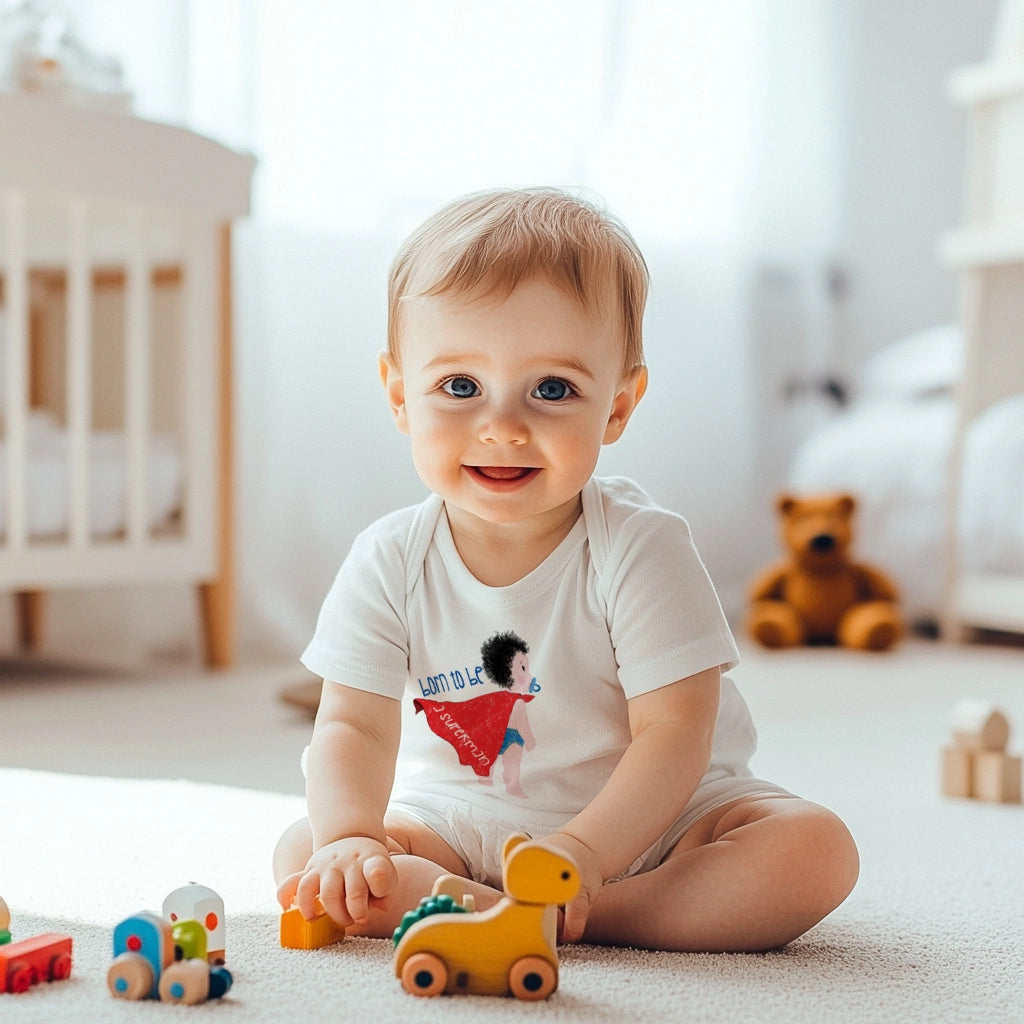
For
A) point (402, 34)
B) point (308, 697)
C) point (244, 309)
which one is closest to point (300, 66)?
point (402, 34)

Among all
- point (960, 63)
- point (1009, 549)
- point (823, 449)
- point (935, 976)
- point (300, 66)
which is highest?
point (960, 63)

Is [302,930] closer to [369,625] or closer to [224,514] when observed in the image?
[369,625]

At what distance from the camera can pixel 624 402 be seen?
2.81 ft

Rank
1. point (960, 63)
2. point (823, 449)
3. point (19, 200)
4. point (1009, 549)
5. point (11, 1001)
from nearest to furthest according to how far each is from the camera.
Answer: point (11, 1001)
point (19, 200)
point (1009, 549)
point (823, 449)
point (960, 63)

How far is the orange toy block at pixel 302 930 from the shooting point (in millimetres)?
727

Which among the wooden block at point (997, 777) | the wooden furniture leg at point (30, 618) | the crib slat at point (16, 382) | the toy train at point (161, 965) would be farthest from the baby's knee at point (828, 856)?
the wooden furniture leg at point (30, 618)

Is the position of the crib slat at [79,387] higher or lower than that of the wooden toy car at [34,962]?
higher

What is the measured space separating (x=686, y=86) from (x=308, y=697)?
5.71ft

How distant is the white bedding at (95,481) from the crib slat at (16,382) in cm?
4

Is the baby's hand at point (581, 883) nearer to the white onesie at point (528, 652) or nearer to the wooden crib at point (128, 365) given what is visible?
the white onesie at point (528, 652)

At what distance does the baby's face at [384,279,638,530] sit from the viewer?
30.3 inches

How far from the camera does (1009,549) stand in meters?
2.37

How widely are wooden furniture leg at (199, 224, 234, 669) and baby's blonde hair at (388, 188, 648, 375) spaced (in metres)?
1.16

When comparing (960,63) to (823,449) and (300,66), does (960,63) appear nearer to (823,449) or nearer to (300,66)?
(823,449)
